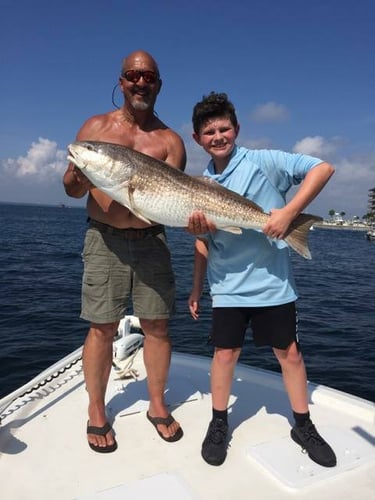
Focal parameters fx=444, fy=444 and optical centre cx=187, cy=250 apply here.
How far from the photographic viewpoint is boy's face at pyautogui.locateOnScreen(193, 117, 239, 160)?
3.48 m

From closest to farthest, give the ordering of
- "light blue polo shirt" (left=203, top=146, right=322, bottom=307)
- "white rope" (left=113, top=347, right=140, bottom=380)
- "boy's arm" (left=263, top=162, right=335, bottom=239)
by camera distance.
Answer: "boy's arm" (left=263, top=162, right=335, bottom=239), "light blue polo shirt" (left=203, top=146, right=322, bottom=307), "white rope" (left=113, top=347, right=140, bottom=380)

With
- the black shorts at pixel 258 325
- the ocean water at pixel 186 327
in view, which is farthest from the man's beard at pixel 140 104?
→ the ocean water at pixel 186 327

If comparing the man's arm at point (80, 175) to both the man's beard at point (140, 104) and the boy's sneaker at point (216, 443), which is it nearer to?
the man's beard at point (140, 104)

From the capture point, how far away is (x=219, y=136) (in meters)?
3.47

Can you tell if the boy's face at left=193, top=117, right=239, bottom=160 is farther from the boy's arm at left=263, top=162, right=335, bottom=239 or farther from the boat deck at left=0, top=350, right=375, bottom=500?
the boat deck at left=0, top=350, right=375, bottom=500

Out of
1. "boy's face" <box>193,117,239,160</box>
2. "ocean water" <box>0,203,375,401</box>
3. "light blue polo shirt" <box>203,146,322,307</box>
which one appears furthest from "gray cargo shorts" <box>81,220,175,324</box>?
"ocean water" <box>0,203,375,401</box>

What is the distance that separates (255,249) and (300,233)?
1.23ft

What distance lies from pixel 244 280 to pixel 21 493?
2.13 m

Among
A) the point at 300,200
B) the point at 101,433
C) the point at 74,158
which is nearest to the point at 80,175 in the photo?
the point at 74,158

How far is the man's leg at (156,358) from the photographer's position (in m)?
3.84

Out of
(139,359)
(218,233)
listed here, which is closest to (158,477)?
(218,233)

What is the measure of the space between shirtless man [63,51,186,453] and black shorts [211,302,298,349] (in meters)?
A: 0.51

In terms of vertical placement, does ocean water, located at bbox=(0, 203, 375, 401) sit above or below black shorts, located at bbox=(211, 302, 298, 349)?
below

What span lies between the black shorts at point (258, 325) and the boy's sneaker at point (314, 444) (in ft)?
2.21
